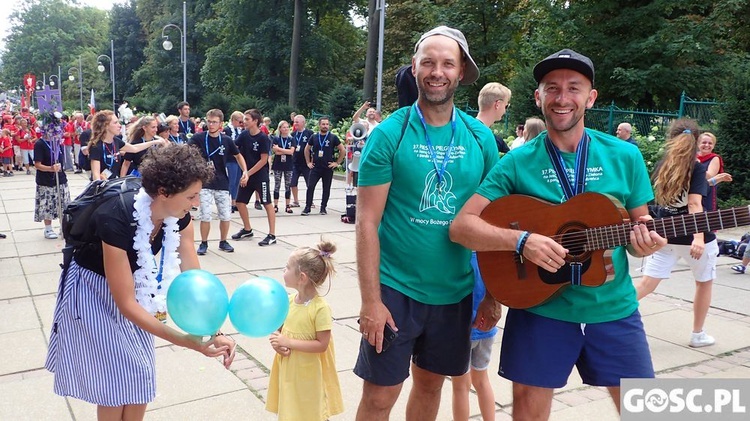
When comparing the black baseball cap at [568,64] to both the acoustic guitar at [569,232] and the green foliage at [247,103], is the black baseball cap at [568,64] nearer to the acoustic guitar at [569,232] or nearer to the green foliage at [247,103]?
the acoustic guitar at [569,232]

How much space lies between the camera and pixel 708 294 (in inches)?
204

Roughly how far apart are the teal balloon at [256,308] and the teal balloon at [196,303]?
86 mm

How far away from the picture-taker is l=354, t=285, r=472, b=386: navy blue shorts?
2.67 meters

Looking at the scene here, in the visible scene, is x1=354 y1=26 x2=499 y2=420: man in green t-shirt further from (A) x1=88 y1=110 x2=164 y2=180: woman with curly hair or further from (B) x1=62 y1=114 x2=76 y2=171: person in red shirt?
(B) x1=62 y1=114 x2=76 y2=171: person in red shirt

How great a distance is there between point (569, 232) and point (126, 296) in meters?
1.79

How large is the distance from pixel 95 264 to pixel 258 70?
129 ft

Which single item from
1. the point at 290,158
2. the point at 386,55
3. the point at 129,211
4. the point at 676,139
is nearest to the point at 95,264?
the point at 129,211

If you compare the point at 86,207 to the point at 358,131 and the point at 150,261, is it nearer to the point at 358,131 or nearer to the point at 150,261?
the point at 150,261

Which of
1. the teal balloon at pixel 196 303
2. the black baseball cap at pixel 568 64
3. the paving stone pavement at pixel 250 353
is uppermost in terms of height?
the black baseball cap at pixel 568 64

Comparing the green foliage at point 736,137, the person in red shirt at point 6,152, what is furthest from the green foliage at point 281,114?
the green foliage at point 736,137

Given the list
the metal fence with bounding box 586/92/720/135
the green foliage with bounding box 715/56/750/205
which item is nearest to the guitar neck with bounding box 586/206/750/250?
the green foliage with bounding box 715/56/750/205

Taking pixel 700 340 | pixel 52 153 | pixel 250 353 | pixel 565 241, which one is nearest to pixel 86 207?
pixel 565 241

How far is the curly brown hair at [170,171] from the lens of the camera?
2.50 metres

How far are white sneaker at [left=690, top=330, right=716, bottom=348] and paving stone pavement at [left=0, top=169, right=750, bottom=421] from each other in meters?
0.05
